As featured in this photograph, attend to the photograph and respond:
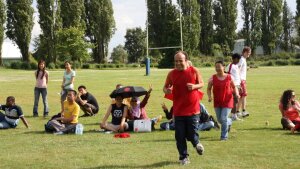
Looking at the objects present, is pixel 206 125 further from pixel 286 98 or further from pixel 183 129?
pixel 183 129

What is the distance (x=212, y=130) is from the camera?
1150 cm

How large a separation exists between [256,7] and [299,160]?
297 ft

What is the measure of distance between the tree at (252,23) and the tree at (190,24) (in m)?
12.8

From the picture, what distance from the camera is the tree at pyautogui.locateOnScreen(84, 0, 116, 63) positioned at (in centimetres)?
8581

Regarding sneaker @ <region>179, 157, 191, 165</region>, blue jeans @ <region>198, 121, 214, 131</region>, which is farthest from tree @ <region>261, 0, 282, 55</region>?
sneaker @ <region>179, 157, 191, 165</region>

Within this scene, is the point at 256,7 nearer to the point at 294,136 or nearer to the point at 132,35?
the point at 132,35

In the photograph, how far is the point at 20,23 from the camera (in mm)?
74062

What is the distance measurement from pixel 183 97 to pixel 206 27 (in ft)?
292

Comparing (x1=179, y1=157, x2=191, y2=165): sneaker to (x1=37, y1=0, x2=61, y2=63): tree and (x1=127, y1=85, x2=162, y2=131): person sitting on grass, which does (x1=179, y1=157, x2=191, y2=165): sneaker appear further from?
(x1=37, y1=0, x2=61, y2=63): tree

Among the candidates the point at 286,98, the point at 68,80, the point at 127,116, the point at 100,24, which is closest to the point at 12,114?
the point at 68,80

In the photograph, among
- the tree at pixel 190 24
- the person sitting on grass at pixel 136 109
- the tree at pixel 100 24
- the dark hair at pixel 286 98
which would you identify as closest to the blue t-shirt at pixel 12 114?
the person sitting on grass at pixel 136 109

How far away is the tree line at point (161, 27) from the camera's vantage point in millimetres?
75625

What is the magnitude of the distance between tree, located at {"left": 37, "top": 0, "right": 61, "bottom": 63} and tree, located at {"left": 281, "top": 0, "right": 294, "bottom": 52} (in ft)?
168

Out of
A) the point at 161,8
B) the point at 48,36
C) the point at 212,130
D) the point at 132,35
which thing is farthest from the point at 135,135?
the point at 132,35
